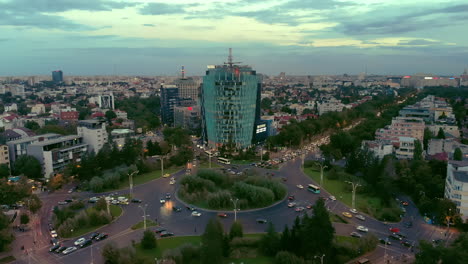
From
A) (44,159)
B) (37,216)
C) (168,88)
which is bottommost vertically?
(37,216)

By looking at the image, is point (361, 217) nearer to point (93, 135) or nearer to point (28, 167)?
point (93, 135)

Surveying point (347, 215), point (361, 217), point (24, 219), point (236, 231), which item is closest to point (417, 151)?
point (361, 217)

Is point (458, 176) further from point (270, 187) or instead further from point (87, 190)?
point (87, 190)

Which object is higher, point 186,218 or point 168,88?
point 168,88

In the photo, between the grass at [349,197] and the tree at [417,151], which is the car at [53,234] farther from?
the tree at [417,151]

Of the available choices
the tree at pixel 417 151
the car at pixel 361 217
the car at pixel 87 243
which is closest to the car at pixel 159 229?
the car at pixel 87 243

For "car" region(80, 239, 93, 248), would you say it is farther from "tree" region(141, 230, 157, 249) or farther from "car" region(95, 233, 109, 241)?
"tree" region(141, 230, 157, 249)

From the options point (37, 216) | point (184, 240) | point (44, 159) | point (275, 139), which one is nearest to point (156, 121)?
point (275, 139)

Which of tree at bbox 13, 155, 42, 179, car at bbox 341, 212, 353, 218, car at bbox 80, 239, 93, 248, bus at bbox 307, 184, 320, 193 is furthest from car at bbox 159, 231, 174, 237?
tree at bbox 13, 155, 42, 179
